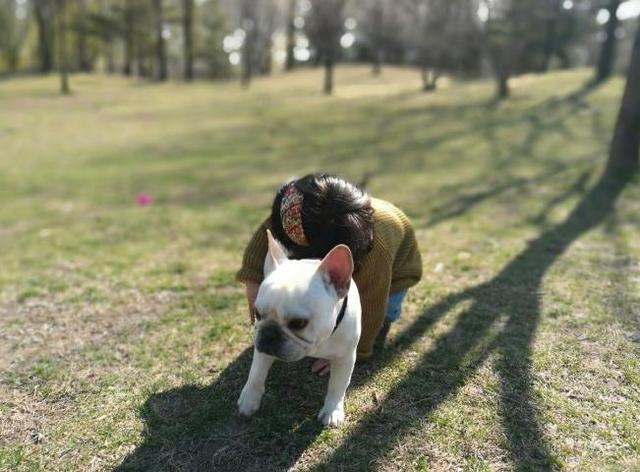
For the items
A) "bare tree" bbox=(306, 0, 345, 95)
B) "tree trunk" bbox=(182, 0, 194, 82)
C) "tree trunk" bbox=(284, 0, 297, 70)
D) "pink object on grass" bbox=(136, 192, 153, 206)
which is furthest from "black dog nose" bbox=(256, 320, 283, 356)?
"tree trunk" bbox=(284, 0, 297, 70)

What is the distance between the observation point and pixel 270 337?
2457mm

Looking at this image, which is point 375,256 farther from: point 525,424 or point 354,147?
point 354,147

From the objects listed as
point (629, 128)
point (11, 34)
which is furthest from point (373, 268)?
point (11, 34)

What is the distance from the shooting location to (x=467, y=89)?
21.9 meters

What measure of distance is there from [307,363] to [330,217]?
1.13 m

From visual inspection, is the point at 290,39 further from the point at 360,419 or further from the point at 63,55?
the point at 360,419

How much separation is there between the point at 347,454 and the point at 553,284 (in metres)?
2.71

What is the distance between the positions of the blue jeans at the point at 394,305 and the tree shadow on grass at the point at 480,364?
16cm

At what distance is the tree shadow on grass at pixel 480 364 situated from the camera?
2.76m

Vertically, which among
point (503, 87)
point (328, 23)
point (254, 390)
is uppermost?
point (328, 23)

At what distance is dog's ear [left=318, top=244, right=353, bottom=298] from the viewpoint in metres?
2.44

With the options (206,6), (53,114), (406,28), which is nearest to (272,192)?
(53,114)

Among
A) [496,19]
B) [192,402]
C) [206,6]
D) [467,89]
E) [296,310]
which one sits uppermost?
[206,6]

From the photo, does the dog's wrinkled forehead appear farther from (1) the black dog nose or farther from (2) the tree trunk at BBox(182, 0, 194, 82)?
(2) the tree trunk at BBox(182, 0, 194, 82)
